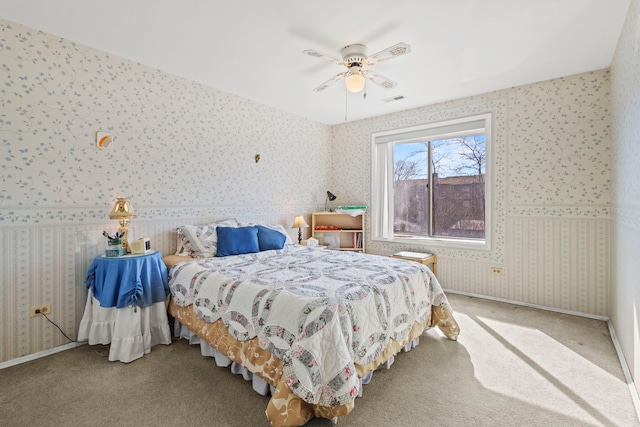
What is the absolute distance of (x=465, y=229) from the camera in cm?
407

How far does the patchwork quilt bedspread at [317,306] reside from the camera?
5.01ft

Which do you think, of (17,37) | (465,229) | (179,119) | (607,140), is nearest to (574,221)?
(607,140)

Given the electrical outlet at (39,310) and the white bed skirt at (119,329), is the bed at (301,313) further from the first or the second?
the electrical outlet at (39,310)

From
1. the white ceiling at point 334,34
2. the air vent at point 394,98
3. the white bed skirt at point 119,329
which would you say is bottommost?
the white bed skirt at point 119,329

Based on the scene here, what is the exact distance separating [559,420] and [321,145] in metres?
4.22

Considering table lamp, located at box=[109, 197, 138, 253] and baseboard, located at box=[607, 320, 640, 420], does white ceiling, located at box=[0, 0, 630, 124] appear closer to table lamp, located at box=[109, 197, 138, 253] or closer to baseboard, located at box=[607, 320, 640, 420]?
table lamp, located at box=[109, 197, 138, 253]

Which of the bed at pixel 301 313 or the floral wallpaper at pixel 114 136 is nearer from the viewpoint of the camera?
the bed at pixel 301 313

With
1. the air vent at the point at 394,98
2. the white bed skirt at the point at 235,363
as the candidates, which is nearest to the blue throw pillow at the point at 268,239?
the white bed skirt at the point at 235,363

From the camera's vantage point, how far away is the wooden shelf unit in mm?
4652

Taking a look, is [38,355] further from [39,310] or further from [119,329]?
[119,329]

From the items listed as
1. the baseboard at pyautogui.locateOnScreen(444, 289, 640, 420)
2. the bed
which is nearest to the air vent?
the bed

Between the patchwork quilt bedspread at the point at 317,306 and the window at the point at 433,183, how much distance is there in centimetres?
184

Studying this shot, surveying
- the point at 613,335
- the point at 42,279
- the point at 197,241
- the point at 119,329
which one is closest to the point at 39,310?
the point at 42,279

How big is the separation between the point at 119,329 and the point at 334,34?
2.78m
